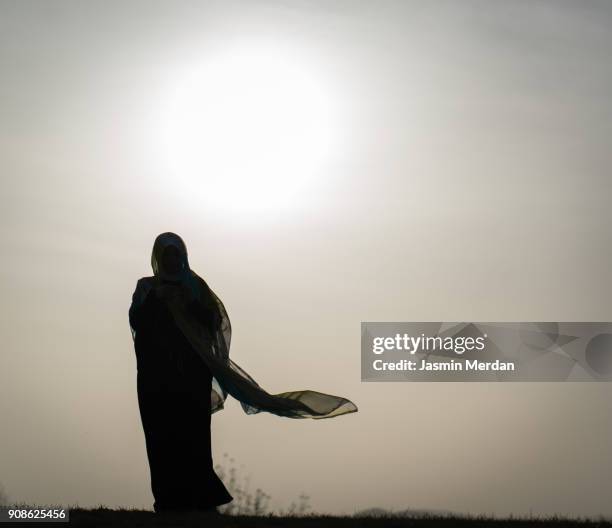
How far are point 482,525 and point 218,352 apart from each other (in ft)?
11.0

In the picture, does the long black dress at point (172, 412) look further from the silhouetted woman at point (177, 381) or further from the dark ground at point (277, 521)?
the dark ground at point (277, 521)

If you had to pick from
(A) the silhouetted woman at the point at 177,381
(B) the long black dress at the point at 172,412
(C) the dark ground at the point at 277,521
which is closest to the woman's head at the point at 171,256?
(A) the silhouetted woman at the point at 177,381

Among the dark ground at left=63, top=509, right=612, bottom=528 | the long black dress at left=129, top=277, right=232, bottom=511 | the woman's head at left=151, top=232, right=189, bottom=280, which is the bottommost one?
the dark ground at left=63, top=509, right=612, bottom=528

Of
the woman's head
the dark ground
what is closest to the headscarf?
the woman's head

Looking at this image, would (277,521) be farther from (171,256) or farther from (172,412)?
(171,256)

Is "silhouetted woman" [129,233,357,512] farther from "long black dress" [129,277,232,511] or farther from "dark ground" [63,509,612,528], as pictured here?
"dark ground" [63,509,612,528]

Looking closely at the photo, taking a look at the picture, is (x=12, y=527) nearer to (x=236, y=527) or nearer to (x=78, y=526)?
(x=78, y=526)

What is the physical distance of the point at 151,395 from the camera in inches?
445

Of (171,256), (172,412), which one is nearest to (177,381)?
(172,412)

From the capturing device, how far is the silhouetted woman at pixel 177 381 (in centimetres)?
1126

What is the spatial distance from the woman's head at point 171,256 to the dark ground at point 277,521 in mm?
2412

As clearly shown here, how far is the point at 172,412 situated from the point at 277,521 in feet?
6.80

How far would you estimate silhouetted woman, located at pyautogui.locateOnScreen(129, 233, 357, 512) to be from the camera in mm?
11258

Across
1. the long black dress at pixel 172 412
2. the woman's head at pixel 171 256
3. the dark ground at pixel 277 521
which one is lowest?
the dark ground at pixel 277 521
